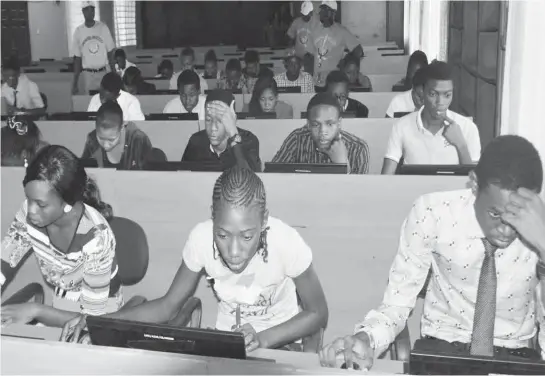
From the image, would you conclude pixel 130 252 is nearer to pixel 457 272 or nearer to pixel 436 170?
pixel 457 272

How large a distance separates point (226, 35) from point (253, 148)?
45.7 feet

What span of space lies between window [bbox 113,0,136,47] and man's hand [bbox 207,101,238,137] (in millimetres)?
12041

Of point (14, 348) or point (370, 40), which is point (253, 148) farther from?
point (370, 40)

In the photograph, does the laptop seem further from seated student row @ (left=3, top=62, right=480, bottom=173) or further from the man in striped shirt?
the man in striped shirt

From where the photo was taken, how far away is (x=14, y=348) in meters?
1.14

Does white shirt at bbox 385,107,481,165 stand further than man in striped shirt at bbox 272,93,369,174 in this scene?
Yes

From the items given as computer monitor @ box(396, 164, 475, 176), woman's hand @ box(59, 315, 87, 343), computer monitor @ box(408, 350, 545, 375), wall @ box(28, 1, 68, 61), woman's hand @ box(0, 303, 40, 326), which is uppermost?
wall @ box(28, 1, 68, 61)

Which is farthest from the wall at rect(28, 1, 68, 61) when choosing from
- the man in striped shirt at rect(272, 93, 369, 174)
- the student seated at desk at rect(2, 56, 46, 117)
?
the man in striped shirt at rect(272, 93, 369, 174)

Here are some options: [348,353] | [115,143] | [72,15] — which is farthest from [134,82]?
[72,15]

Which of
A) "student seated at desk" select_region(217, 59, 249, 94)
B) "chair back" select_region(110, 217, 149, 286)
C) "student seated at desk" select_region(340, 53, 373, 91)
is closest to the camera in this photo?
"chair back" select_region(110, 217, 149, 286)

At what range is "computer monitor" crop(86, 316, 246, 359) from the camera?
125cm

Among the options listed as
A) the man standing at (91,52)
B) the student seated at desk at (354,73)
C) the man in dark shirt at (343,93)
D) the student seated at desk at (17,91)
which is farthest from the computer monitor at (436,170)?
the man standing at (91,52)

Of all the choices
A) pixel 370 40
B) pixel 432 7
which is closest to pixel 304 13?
pixel 432 7

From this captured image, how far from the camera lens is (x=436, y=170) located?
2.68 m
